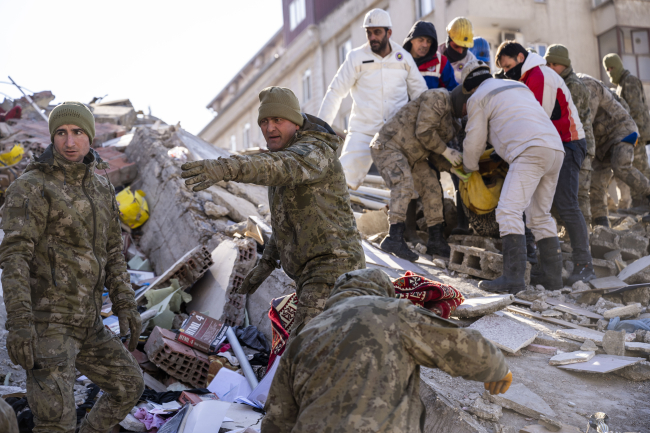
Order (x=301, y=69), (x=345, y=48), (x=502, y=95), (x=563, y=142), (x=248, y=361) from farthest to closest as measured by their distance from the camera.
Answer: (x=301, y=69)
(x=345, y=48)
(x=563, y=142)
(x=502, y=95)
(x=248, y=361)

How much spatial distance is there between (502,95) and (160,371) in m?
3.91

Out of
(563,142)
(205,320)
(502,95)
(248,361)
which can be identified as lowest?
(248,361)

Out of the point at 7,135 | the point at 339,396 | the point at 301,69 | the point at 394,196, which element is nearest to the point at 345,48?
the point at 301,69

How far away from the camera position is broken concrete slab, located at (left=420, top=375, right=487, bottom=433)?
284 centimetres

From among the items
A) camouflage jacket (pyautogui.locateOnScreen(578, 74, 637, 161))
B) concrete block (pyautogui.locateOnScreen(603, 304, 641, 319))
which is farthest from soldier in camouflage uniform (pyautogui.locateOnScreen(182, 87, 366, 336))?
camouflage jacket (pyautogui.locateOnScreen(578, 74, 637, 161))

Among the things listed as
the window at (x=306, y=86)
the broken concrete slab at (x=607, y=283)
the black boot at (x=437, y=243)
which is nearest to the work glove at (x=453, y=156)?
the black boot at (x=437, y=243)

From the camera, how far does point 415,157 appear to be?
19.7 ft

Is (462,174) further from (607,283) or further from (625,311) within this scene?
(625,311)

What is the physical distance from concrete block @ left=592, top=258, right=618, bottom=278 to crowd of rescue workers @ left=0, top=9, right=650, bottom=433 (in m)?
0.55

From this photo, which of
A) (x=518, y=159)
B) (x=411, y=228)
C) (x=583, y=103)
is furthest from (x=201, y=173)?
(x=583, y=103)

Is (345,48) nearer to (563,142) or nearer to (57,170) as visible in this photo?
(563,142)

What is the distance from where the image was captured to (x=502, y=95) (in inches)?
204

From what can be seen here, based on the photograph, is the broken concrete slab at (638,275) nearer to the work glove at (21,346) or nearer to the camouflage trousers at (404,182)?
the camouflage trousers at (404,182)

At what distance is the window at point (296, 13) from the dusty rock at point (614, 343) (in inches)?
842
